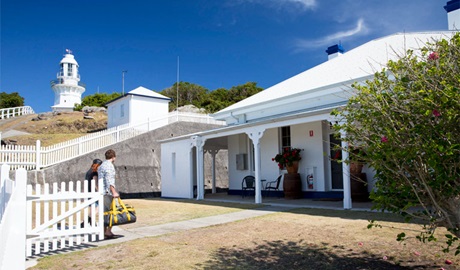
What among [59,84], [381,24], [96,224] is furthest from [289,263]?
[59,84]

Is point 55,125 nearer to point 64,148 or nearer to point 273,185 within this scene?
point 64,148

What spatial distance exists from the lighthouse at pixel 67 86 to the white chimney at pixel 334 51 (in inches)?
2075

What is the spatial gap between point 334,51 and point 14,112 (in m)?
40.8

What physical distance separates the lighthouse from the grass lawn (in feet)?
198

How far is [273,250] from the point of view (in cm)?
541

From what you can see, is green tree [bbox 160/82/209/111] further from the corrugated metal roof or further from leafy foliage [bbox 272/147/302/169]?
leafy foliage [bbox 272/147/302/169]

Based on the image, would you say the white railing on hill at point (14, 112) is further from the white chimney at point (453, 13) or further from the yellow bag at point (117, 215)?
the white chimney at point (453, 13)

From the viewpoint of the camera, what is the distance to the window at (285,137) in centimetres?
1401

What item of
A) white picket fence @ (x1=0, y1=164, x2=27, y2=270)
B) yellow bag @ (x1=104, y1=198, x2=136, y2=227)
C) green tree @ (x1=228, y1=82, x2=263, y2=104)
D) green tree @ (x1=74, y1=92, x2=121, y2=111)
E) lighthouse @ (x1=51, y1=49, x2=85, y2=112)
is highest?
lighthouse @ (x1=51, y1=49, x2=85, y2=112)

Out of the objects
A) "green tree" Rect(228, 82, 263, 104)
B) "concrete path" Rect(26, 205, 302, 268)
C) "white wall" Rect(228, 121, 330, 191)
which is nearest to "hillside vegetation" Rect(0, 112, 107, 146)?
"green tree" Rect(228, 82, 263, 104)

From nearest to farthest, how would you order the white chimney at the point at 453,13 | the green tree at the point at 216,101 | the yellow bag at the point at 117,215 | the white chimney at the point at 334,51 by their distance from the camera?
the yellow bag at the point at 117,215 → the white chimney at the point at 453,13 → the white chimney at the point at 334,51 → the green tree at the point at 216,101

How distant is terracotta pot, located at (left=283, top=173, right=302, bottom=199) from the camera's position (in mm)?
12938

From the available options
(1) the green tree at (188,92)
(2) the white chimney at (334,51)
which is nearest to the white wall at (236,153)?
(2) the white chimney at (334,51)

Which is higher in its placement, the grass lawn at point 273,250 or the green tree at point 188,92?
the green tree at point 188,92
